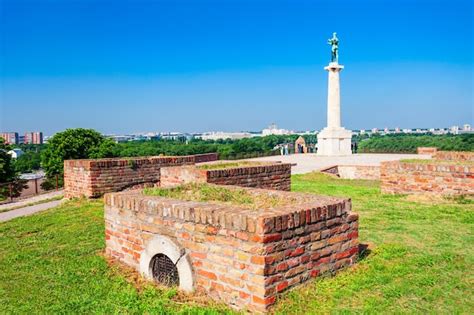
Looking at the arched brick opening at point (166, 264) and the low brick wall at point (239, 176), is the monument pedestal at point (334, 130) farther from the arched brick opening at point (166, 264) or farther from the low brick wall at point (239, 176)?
the arched brick opening at point (166, 264)

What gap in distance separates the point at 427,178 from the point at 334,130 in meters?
25.6

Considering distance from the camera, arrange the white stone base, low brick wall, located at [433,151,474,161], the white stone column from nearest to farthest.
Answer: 1. low brick wall, located at [433,151,474,161]
2. the white stone base
3. the white stone column

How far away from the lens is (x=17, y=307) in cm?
436

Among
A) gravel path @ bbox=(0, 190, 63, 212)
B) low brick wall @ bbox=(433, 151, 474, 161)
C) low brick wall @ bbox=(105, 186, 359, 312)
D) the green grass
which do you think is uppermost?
low brick wall @ bbox=(433, 151, 474, 161)

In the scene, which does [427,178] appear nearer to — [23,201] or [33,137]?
[23,201]

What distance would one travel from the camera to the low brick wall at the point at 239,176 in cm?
831

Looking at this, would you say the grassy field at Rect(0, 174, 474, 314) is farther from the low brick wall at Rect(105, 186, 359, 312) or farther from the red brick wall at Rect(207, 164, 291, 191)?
the red brick wall at Rect(207, 164, 291, 191)

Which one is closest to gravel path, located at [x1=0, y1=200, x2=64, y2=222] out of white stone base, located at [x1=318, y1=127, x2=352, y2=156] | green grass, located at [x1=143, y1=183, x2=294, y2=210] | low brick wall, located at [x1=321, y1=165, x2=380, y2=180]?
green grass, located at [x1=143, y1=183, x2=294, y2=210]

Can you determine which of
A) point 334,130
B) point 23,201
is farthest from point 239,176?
point 334,130

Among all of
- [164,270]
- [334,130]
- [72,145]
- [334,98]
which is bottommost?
[164,270]

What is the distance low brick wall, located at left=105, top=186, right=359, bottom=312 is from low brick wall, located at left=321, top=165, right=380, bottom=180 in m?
15.9

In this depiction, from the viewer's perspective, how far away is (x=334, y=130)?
34.7 metres

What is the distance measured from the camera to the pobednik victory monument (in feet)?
113

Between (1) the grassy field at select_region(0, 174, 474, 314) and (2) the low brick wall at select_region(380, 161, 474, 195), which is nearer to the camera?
(1) the grassy field at select_region(0, 174, 474, 314)
